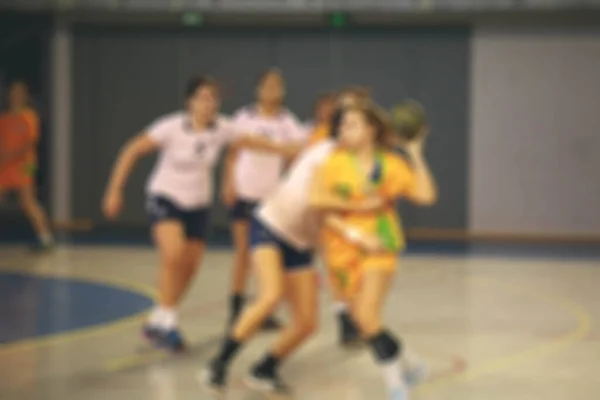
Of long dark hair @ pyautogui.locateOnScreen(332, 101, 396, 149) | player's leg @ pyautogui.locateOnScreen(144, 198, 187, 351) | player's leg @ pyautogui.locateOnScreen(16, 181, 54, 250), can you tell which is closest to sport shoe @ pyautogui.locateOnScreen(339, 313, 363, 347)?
player's leg @ pyautogui.locateOnScreen(144, 198, 187, 351)

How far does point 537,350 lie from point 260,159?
8.69 feet

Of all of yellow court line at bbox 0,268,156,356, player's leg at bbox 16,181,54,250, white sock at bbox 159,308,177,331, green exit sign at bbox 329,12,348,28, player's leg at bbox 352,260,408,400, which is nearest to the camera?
player's leg at bbox 352,260,408,400

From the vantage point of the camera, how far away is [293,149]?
824 centimetres

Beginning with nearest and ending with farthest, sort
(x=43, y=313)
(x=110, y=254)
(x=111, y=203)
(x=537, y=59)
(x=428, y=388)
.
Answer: (x=428, y=388) < (x=111, y=203) < (x=43, y=313) < (x=110, y=254) < (x=537, y=59)

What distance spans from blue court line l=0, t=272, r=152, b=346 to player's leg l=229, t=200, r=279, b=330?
118 centimetres

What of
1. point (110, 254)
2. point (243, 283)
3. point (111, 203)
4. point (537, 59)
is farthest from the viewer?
point (537, 59)

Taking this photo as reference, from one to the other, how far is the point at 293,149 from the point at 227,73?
10.0 meters

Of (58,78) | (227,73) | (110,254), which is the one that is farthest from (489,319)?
(58,78)

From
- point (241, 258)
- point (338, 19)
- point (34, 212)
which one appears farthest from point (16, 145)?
point (241, 258)

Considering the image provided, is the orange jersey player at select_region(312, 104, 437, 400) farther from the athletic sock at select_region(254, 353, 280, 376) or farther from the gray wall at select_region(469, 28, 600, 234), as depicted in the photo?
the gray wall at select_region(469, 28, 600, 234)

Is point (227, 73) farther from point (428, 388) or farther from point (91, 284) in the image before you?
point (428, 388)

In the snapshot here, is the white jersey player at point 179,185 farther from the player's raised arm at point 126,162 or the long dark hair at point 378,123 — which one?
the long dark hair at point 378,123

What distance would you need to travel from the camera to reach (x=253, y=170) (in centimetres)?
931

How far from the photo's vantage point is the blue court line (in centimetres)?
920
